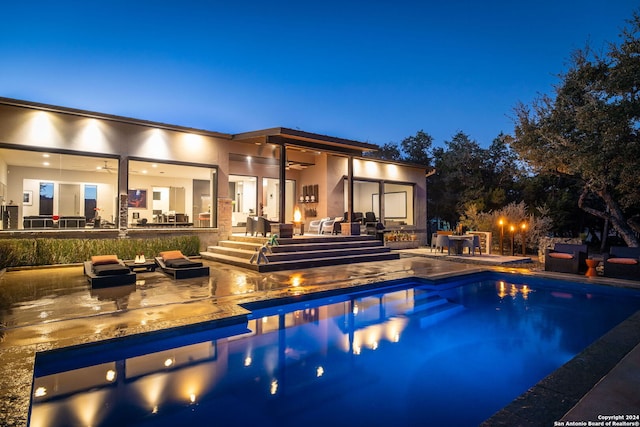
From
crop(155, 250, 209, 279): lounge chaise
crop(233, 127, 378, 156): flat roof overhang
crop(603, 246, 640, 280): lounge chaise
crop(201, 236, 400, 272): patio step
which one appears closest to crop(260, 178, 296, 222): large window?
crop(233, 127, 378, 156): flat roof overhang

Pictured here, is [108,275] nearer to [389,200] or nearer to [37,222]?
[37,222]

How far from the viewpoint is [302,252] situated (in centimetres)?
912

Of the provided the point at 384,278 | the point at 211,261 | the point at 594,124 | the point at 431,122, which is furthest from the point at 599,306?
the point at 431,122

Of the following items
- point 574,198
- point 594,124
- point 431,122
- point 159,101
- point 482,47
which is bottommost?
point 574,198

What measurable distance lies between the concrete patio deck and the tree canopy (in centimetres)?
376

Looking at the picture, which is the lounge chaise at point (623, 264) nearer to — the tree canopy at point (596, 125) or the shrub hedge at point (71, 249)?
the tree canopy at point (596, 125)

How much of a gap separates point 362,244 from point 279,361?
7.19 metres

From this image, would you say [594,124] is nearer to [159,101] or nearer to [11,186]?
[11,186]

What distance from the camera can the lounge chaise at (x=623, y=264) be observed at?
23.3 ft

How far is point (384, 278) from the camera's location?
23.6 ft

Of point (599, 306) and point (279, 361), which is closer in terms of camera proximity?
point (279, 361)

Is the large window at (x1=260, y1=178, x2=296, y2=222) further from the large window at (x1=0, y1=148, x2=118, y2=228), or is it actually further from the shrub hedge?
the large window at (x1=0, y1=148, x2=118, y2=228)

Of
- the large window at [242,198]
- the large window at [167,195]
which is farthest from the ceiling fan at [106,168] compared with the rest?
the large window at [242,198]

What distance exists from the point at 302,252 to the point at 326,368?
5.54 m
